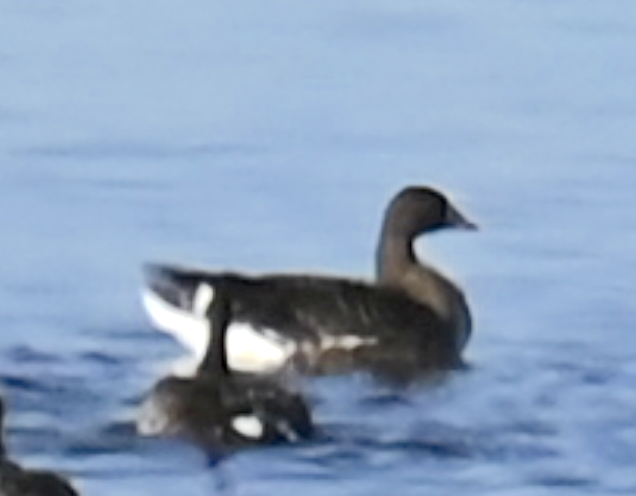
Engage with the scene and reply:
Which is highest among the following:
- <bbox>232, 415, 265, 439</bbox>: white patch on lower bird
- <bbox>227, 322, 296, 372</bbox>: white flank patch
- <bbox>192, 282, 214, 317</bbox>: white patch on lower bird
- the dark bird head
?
the dark bird head

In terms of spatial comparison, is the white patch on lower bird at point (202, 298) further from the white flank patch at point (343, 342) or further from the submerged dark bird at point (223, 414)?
the submerged dark bird at point (223, 414)

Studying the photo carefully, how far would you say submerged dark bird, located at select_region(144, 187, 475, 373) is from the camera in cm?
1576

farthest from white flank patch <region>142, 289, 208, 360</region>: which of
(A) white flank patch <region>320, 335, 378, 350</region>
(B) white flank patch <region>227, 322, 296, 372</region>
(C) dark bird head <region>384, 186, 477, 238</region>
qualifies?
(C) dark bird head <region>384, 186, 477, 238</region>

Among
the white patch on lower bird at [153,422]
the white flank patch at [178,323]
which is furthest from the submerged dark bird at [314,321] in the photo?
the white patch on lower bird at [153,422]

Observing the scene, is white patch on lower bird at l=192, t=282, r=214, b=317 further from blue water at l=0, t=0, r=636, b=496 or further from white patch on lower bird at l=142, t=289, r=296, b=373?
blue water at l=0, t=0, r=636, b=496

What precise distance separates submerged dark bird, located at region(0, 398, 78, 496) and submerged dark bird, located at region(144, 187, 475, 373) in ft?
9.59

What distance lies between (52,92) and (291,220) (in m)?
2.67

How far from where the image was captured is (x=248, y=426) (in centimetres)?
1417

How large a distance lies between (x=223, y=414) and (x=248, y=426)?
0.14 m

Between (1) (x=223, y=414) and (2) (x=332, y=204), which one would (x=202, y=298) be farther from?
(2) (x=332, y=204)

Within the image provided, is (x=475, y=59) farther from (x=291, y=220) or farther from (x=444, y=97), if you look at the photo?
(x=291, y=220)

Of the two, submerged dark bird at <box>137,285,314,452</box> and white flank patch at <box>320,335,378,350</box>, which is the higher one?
white flank patch at <box>320,335,378,350</box>

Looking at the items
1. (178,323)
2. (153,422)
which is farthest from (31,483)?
(178,323)

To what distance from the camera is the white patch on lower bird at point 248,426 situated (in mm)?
14117
